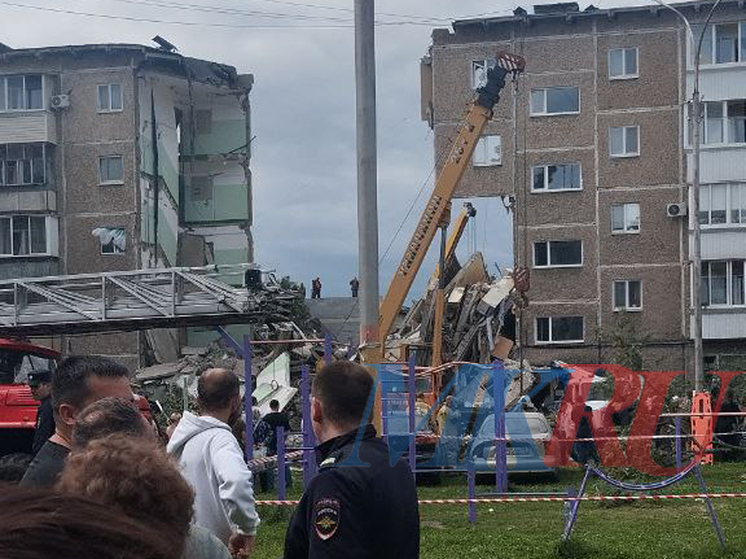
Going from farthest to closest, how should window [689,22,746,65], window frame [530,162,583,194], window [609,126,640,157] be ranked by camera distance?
window frame [530,162,583,194] → window [609,126,640,157] → window [689,22,746,65]

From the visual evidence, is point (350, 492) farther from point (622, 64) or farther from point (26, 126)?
point (26, 126)

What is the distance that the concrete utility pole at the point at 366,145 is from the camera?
9.33 m

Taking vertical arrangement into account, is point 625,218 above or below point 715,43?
below

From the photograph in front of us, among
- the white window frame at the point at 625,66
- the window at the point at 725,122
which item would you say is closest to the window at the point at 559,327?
the window at the point at 725,122

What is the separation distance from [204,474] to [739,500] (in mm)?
12236

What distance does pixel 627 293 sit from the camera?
40156 millimetres

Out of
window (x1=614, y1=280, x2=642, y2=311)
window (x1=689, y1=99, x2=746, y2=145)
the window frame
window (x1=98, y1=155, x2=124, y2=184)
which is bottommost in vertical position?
window (x1=614, y1=280, x2=642, y2=311)

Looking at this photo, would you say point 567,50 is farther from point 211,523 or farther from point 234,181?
point 211,523

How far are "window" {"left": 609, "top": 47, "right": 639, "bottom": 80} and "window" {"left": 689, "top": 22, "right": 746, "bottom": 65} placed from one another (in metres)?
2.10

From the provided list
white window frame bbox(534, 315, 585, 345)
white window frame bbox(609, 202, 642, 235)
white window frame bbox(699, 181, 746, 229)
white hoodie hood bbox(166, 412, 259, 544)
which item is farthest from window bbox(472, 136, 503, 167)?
white hoodie hood bbox(166, 412, 259, 544)

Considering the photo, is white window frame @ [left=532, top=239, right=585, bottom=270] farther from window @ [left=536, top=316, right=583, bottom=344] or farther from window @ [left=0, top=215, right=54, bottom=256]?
window @ [left=0, top=215, right=54, bottom=256]

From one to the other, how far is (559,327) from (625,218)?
4.57 meters

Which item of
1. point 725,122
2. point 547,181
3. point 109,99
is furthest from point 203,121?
point 725,122

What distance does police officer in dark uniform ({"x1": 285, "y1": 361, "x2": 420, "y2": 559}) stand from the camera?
4.24m
